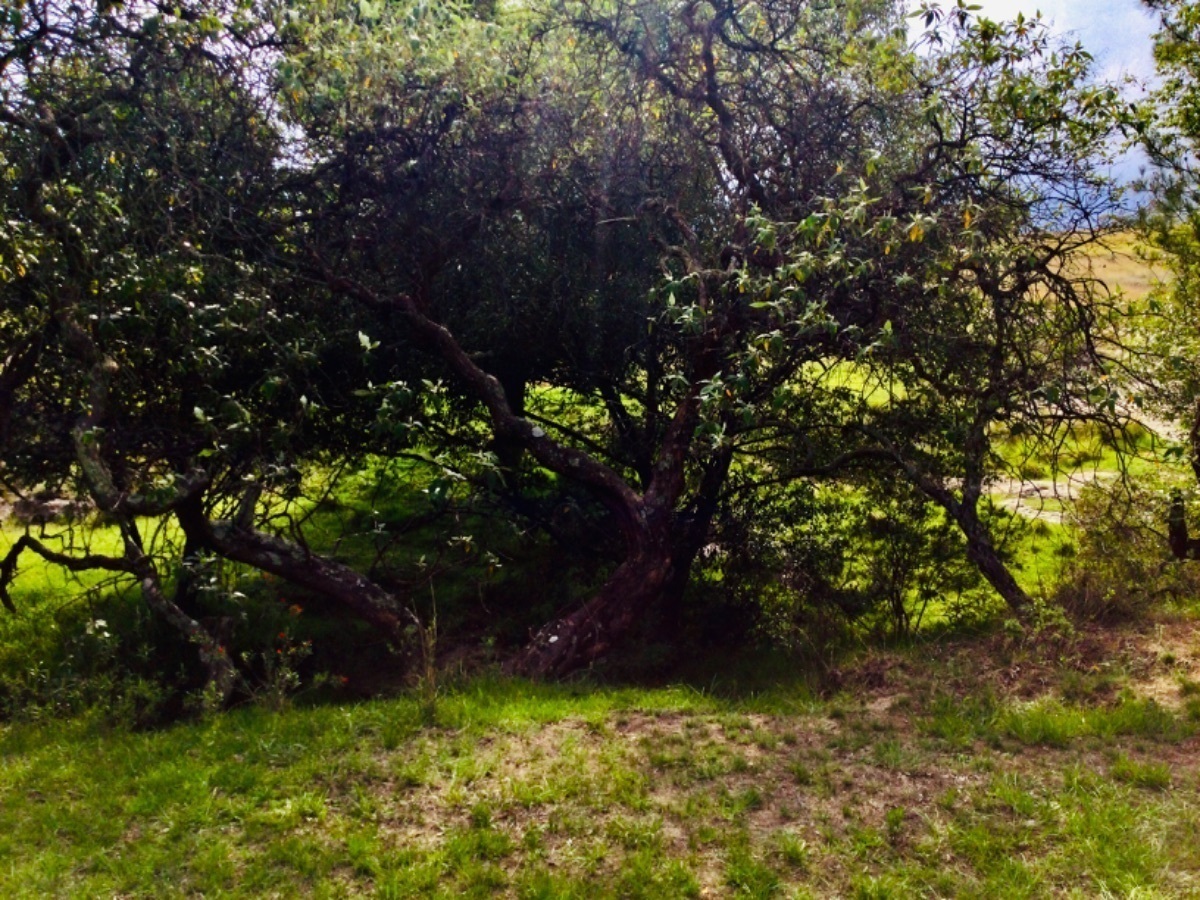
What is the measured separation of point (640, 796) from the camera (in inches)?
193

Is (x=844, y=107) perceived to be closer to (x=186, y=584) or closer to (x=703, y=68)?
(x=703, y=68)

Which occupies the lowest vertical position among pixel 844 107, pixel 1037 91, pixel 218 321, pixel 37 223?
pixel 218 321

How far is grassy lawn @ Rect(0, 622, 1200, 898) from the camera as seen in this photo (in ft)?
14.1

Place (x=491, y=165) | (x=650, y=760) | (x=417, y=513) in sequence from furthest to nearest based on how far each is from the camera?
(x=417, y=513) → (x=491, y=165) → (x=650, y=760)

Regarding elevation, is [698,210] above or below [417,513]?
above

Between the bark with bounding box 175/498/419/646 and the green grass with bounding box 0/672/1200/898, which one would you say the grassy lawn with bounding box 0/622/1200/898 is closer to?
the green grass with bounding box 0/672/1200/898

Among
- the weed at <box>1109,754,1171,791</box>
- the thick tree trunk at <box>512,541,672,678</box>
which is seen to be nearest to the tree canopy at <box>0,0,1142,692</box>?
the thick tree trunk at <box>512,541,672,678</box>

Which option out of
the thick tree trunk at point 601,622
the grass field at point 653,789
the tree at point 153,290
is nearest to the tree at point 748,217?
the thick tree trunk at point 601,622

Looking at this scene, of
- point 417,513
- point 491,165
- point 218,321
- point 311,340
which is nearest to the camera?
point 218,321

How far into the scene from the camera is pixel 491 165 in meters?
8.23

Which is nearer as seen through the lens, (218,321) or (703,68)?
(218,321)

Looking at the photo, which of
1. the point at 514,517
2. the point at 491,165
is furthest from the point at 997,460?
the point at 491,165

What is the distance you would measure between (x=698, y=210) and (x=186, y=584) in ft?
17.9

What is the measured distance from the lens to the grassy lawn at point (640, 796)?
14.1ft
